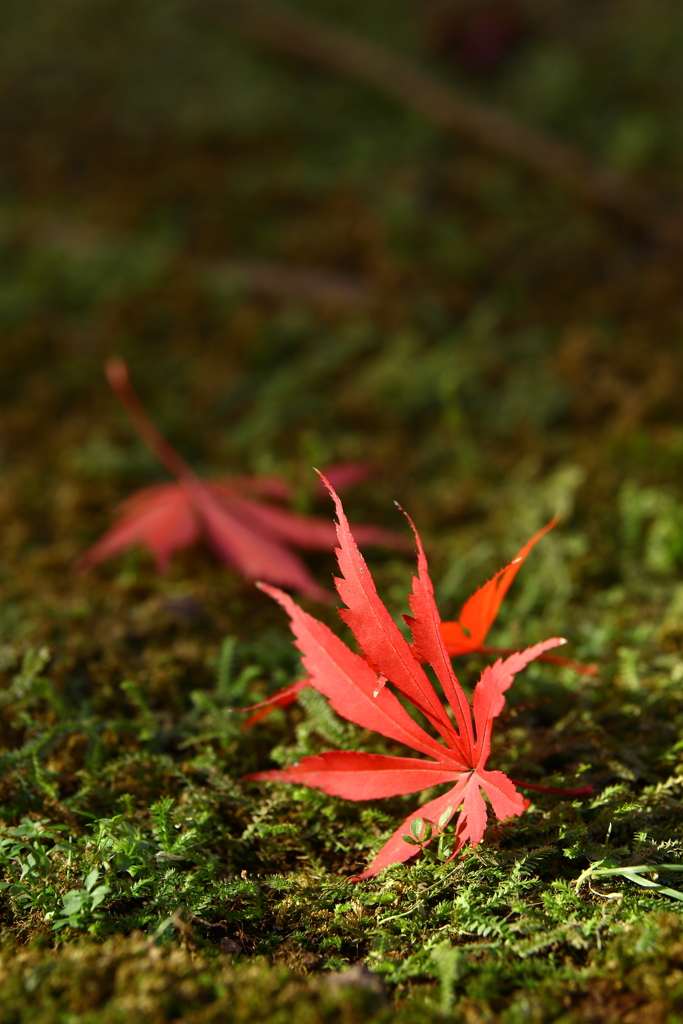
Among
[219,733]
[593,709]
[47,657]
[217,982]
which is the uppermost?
[593,709]

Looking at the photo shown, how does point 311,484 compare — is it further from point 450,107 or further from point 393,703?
point 450,107

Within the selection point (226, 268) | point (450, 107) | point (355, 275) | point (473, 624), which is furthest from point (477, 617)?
point (450, 107)

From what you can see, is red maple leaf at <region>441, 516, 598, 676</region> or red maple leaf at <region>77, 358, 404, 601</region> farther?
red maple leaf at <region>77, 358, 404, 601</region>

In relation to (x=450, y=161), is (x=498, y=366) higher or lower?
lower

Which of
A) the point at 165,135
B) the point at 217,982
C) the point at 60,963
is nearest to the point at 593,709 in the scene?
the point at 217,982

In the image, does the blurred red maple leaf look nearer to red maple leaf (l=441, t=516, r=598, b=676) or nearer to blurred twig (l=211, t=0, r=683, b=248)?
red maple leaf (l=441, t=516, r=598, b=676)

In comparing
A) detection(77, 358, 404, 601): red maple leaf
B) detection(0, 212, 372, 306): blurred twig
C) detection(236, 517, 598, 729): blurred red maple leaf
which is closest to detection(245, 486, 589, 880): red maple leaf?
detection(236, 517, 598, 729): blurred red maple leaf

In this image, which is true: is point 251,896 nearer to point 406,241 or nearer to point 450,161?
point 406,241
